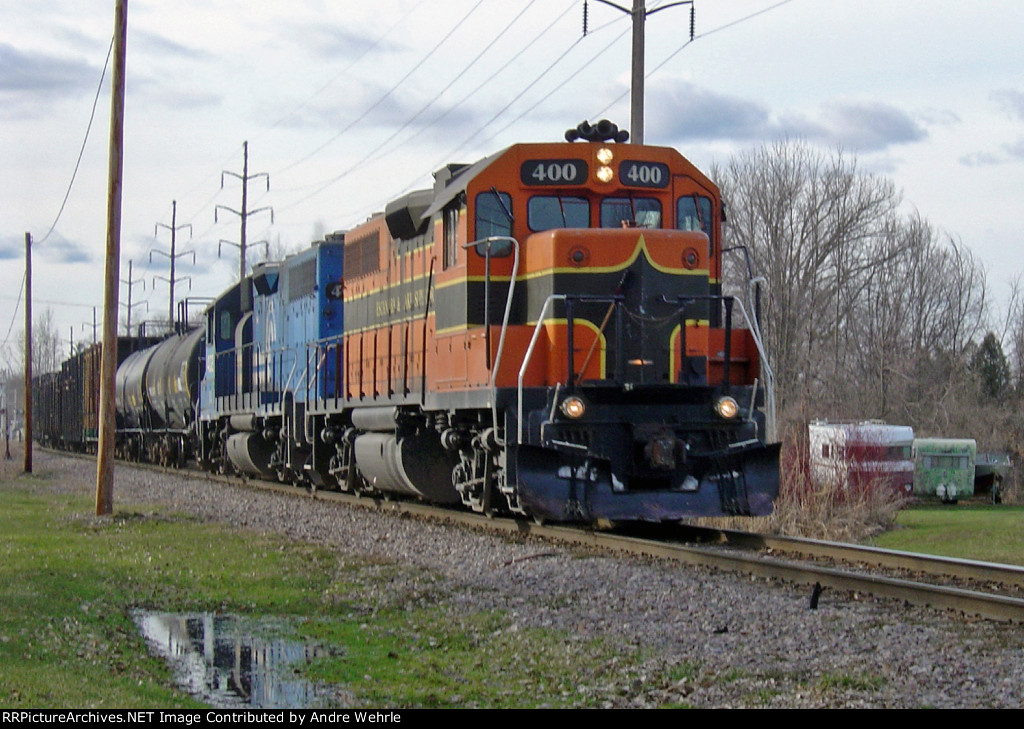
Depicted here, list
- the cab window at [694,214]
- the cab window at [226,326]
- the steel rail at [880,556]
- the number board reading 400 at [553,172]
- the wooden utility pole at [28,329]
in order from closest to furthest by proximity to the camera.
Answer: the steel rail at [880,556] → the number board reading 400 at [553,172] → the cab window at [694,214] → the cab window at [226,326] → the wooden utility pole at [28,329]

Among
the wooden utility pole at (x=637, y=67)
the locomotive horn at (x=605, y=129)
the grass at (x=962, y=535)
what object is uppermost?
the wooden utility pole at (x=637, y=67)

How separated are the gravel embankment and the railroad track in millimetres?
167

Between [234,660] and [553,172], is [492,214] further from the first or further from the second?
[234,660]

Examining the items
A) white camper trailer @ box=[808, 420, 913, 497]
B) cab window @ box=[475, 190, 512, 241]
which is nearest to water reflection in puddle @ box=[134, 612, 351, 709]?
cab window @ box=[475, 190, 512, 241]

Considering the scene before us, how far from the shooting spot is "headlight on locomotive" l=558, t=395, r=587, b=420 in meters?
11.1

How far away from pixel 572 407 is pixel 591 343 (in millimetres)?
767

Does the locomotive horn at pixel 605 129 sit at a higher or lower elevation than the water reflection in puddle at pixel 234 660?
higher

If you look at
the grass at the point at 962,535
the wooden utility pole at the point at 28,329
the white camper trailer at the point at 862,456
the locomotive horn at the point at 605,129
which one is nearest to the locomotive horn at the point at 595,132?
the locomotive horn at the point at 605,129

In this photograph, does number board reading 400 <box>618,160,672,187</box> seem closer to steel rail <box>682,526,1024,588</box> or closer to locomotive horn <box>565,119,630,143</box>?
locomotive horn <box>565,119,630,143</box>

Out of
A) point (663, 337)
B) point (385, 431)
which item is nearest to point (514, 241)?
point (663, 337)

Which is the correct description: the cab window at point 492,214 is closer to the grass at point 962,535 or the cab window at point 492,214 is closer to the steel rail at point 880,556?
the steel rail at point 880,556

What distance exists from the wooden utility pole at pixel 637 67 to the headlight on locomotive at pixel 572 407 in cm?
617

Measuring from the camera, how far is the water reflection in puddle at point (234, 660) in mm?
6098

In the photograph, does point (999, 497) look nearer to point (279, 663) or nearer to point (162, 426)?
point (162, 426)
